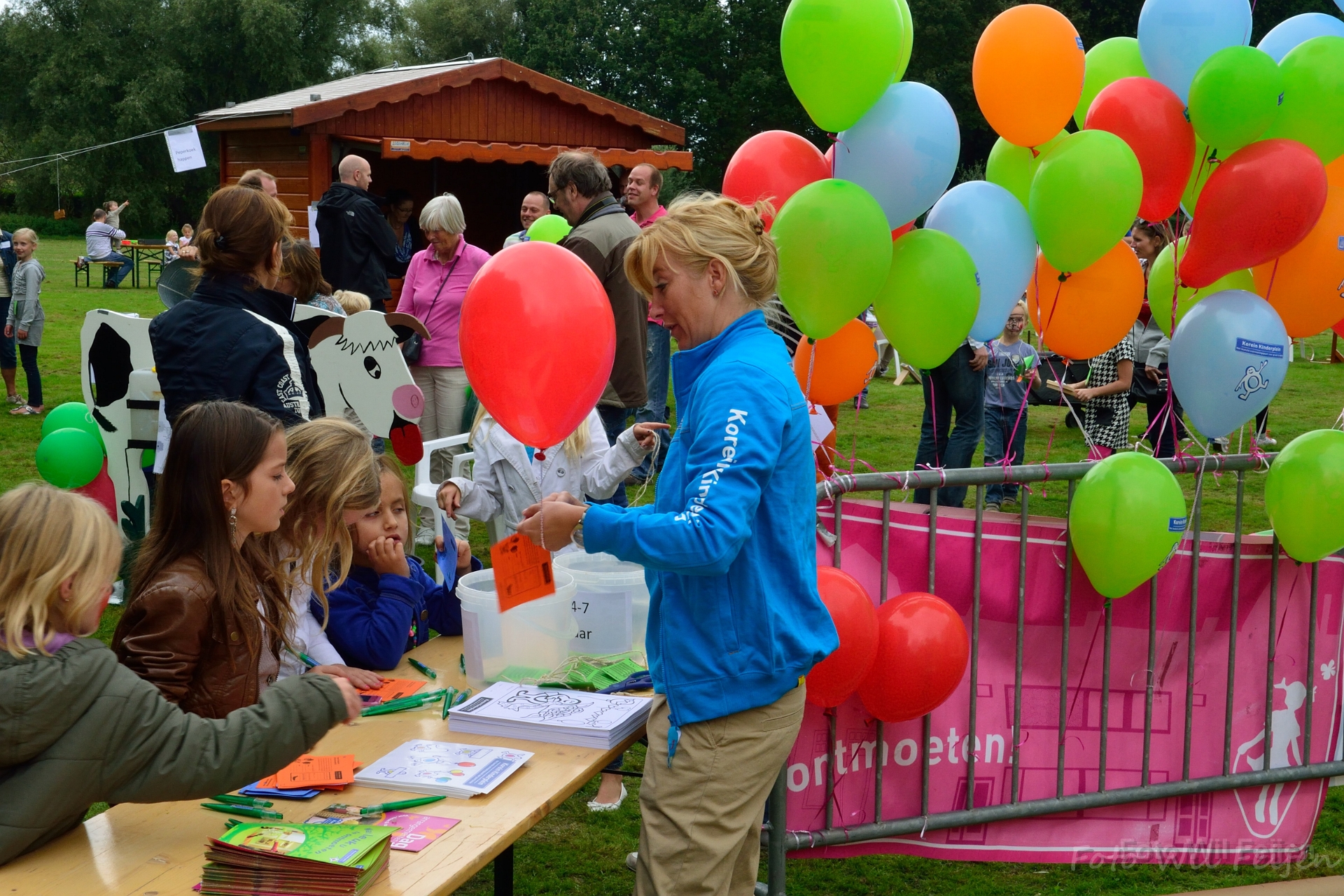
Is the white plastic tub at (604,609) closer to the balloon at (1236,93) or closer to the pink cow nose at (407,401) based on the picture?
the balloon at (1236,93)

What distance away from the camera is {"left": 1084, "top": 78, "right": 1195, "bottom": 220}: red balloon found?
3.22 metres

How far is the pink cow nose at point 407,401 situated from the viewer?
4.95 m

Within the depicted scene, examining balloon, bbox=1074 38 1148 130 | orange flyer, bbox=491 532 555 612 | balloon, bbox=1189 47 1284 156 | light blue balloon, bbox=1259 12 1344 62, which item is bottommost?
orange flyer, bbox=491 532 555 612

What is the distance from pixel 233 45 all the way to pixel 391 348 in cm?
3788

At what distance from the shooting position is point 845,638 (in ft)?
9.62

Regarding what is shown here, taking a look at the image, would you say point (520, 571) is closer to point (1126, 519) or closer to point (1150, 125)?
point (1126, 519)

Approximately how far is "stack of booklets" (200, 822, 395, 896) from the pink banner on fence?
168 centimetres

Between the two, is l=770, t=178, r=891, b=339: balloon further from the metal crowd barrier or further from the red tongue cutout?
the red tongue cutout

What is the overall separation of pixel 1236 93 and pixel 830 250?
47.7 inches

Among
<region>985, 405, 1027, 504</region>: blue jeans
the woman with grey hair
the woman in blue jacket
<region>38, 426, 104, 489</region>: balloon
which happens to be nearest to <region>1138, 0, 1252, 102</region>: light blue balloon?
the woman in blue jacket

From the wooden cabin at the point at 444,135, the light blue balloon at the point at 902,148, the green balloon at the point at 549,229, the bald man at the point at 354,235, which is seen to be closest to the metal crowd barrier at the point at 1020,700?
the light blue balloon at the point at 902,148

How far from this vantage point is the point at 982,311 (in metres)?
3.37

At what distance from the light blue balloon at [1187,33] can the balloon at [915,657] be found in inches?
64.7

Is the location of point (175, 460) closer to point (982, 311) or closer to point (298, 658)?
point (298, 658)
